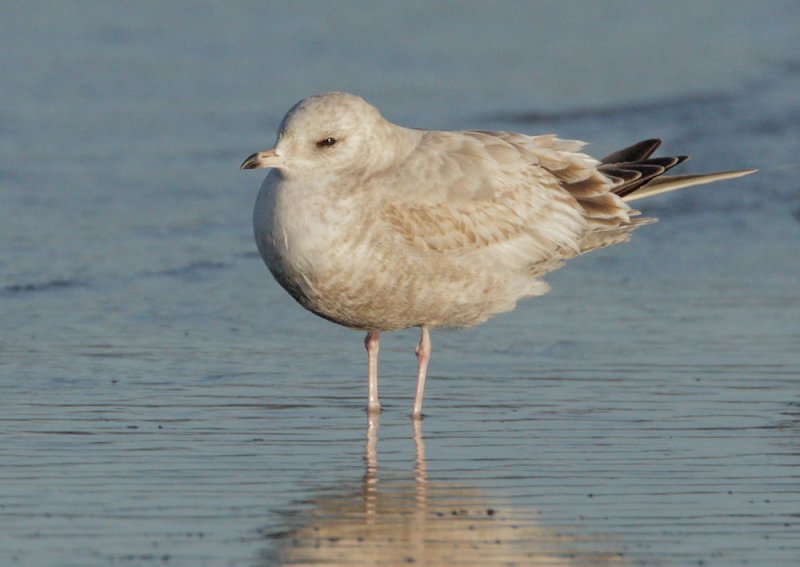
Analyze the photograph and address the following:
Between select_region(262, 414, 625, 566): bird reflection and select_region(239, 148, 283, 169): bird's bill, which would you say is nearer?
select_region(262, 414, 625, 566): bird reflection

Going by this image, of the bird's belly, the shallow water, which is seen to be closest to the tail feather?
the shallow water

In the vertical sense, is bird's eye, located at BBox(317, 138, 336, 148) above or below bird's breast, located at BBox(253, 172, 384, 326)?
above

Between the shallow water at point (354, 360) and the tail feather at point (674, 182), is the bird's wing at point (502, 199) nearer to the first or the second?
the tail feather at point (674, 182)

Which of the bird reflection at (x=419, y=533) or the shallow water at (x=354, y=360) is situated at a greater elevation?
the shallow water at (x=354, y=360)

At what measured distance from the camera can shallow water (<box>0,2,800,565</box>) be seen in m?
5.89

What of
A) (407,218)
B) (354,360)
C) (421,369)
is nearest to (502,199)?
(407,218)

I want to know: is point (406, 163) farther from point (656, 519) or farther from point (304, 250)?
point (656, 519)

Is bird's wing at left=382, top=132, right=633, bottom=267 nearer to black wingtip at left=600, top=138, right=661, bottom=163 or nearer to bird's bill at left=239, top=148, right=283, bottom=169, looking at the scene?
black wingtip at left=600, top=138, right=661, bottom=163

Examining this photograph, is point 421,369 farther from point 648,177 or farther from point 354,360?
point 648,177

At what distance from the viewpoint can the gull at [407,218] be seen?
7.37 metres

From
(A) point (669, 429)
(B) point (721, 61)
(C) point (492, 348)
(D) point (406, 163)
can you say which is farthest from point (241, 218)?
(B) point (721, 61)

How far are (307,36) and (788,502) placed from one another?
1354cm

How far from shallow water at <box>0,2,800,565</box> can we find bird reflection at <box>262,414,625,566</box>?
0.01 metres

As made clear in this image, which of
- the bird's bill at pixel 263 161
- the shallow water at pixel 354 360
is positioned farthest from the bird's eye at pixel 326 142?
the shallow water at pixel 354 360
